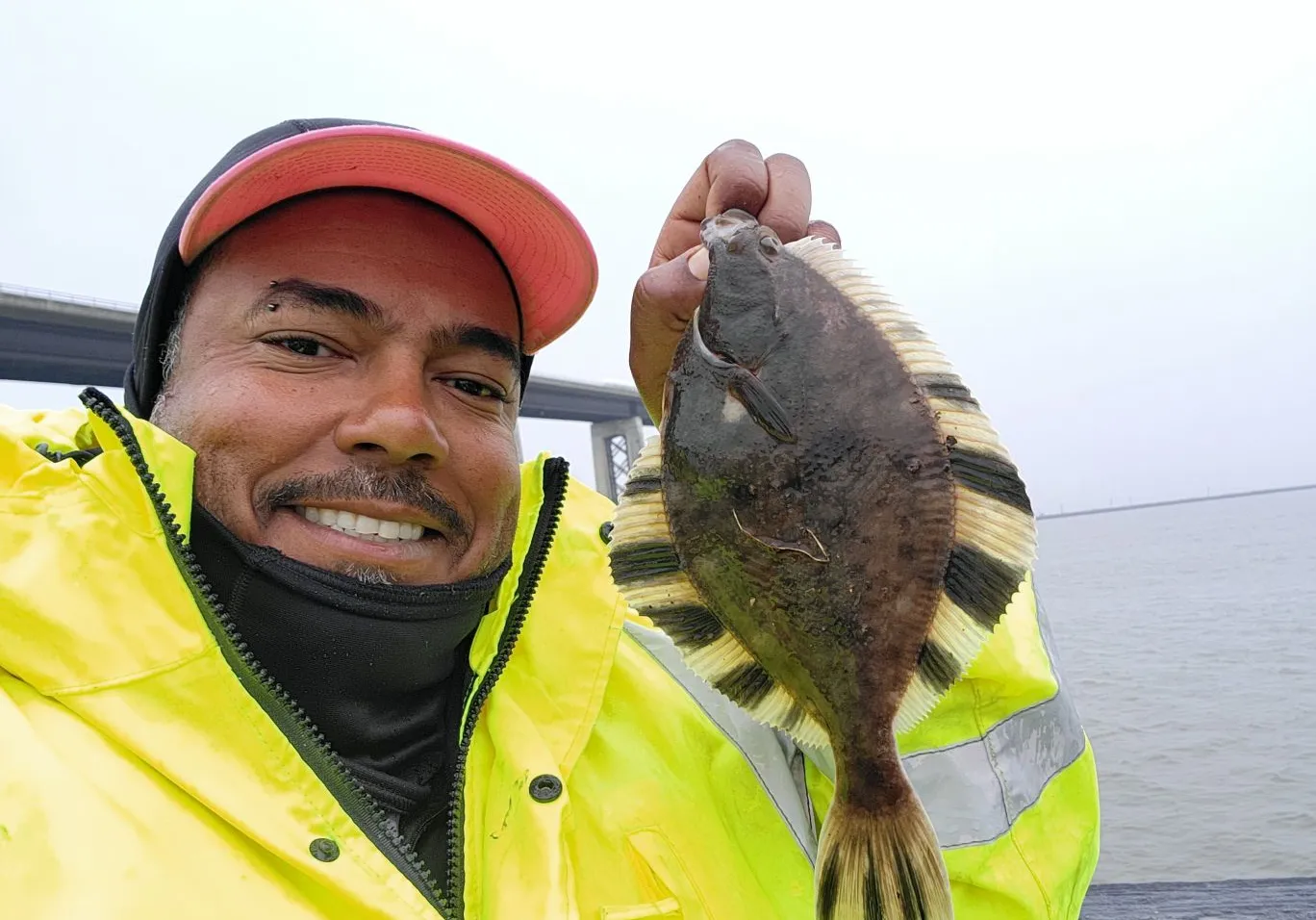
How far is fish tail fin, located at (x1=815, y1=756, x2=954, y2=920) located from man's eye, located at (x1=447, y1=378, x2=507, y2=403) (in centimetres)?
153

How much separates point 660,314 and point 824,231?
549 mm

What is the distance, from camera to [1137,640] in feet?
67.9

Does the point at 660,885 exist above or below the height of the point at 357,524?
below

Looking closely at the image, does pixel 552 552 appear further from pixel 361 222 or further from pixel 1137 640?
pixel 1137 640

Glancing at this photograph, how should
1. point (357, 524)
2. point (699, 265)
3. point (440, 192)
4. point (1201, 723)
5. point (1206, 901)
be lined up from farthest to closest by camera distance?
1. point (1201, 723)
2. point (1206, 901)
3. point (440, 192)
4. point (699, 265)
5. point (357, 524)

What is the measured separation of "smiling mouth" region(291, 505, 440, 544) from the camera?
209 centimetres

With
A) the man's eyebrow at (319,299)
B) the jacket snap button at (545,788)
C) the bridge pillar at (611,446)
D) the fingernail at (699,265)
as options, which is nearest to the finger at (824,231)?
the fingernail at (699,265)

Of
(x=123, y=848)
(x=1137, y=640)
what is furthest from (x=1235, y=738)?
(x=123, y=848)

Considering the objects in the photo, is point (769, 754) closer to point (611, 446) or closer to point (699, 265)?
point (699, 265)

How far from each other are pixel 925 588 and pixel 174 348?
219cm

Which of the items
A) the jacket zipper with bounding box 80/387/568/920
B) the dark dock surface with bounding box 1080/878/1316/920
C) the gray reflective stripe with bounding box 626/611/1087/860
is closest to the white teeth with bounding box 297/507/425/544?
the jacket zipper with bounding box 80/387/568/920

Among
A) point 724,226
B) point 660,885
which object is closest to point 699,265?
point 724,226

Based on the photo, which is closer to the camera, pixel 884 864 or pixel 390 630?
pixel 884 864

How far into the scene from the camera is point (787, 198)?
2.18 meters
